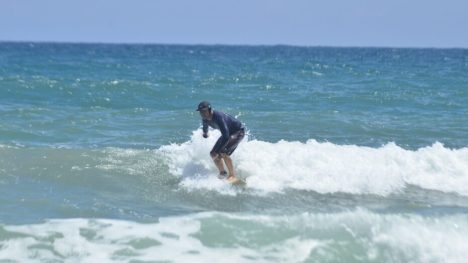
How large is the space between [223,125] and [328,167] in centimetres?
222

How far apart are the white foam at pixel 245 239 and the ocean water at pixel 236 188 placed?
19 mm

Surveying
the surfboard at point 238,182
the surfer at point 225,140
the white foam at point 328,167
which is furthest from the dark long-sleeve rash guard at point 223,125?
the white foam at point 328,167

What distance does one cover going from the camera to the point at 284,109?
69.1 feet

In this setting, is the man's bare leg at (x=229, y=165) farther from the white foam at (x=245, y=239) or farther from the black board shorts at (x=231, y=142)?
the white foam at (x=245, y=239)

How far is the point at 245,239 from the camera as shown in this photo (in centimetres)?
832

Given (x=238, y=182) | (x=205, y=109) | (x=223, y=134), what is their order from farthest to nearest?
(x=238, y=182) < (x=223, y=134) < (x=205, y=109)

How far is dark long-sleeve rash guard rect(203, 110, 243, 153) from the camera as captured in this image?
10.9 metres

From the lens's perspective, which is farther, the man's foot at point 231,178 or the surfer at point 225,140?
the man's foot at point 231,178

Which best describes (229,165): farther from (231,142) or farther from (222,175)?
(231,142)

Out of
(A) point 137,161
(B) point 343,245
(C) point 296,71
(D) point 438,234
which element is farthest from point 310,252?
(C) point 296,71

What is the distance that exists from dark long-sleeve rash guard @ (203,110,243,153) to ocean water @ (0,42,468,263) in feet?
2.28

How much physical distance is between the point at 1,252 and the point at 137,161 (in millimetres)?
4891

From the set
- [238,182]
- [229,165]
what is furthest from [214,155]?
[238,182]

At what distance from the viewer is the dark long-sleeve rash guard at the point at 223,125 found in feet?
35.7
